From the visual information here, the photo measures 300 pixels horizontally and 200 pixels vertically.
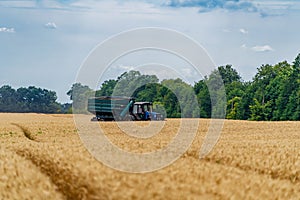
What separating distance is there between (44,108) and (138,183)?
96785mm

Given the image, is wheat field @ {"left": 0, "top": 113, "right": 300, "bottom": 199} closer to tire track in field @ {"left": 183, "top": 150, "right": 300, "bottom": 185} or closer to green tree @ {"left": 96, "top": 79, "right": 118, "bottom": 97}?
tire track in field @ {"left": 183, "top": 150, "right": 300, "bottom": 185}

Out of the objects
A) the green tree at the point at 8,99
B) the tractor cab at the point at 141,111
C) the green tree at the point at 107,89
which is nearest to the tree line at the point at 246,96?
the green tree at the point at 107,89

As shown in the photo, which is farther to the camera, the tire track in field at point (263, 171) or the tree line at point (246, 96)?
the tree line at point (246, 96)

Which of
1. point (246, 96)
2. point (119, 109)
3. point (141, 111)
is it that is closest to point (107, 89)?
point (246, 96)

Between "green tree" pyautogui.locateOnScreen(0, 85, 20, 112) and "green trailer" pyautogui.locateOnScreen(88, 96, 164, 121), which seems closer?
"green trailer" pyautogui.locateOnScreen(88, 96, 164, 121)

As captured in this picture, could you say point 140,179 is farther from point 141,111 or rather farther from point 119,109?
point 141,111

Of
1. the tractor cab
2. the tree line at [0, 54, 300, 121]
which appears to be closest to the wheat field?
the tractor cab

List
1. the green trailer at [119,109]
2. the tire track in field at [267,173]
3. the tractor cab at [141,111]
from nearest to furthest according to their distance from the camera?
1. the tire track in field at [267,173]
2. the green trailer at [119,109]
3. the tractor cab at [141,111]

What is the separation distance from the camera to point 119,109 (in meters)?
42.3

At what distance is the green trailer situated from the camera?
138 ft

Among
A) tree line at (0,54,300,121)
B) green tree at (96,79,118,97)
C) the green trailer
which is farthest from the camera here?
green tree at (96,79,118,97)

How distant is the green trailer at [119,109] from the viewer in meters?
42.2

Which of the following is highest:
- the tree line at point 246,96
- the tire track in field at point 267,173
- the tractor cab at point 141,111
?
the tree line at point 246,96

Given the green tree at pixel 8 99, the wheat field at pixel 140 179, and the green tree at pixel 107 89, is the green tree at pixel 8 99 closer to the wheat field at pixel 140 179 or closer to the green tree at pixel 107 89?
the green tree at pixel 107 89
